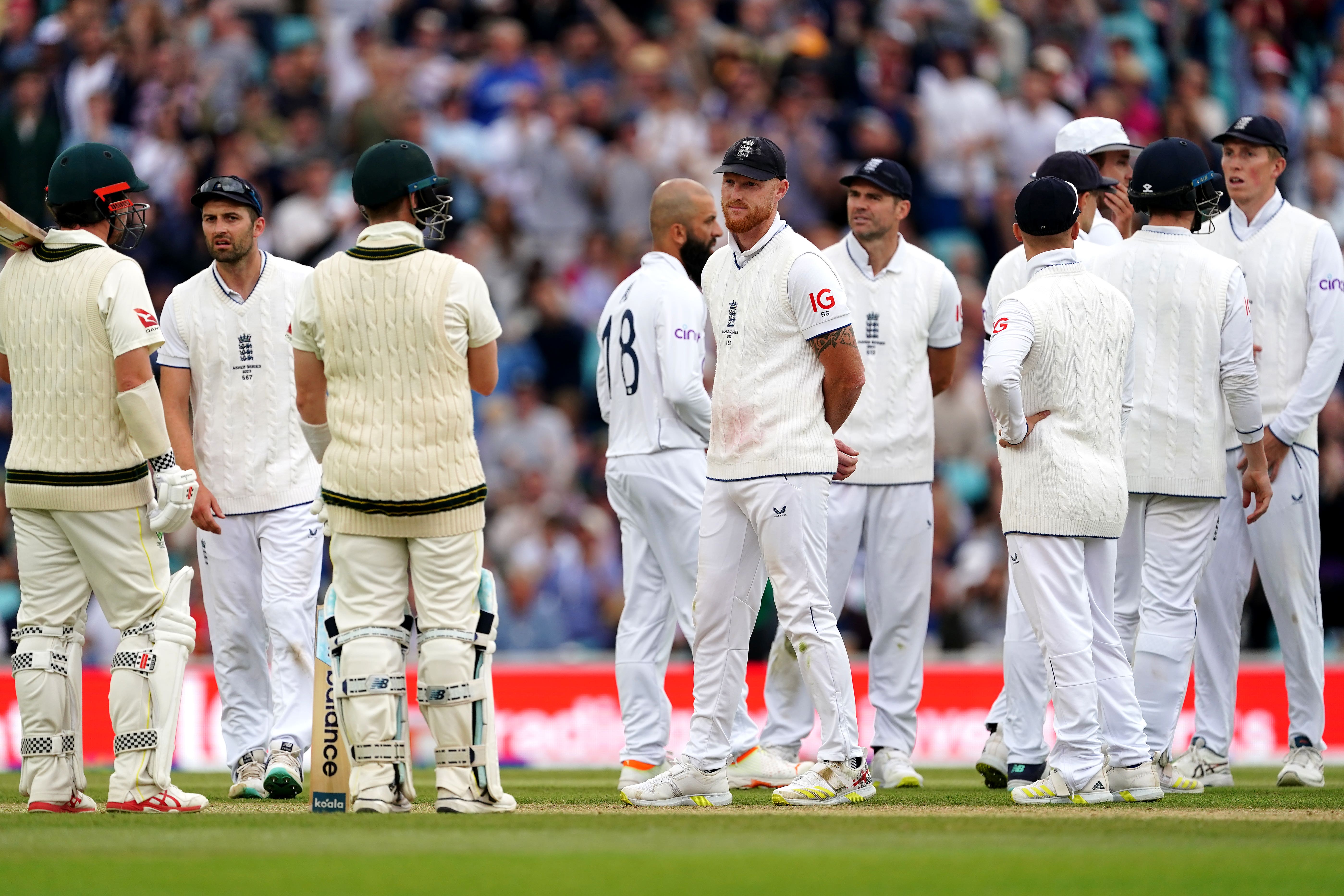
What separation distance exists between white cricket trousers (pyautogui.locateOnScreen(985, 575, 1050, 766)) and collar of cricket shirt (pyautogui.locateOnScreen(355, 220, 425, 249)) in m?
3.35

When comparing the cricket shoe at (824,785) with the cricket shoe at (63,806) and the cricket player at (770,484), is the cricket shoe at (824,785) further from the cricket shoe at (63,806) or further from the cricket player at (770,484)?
the cricket shoe at (63,806)

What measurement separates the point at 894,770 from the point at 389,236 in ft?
13.2

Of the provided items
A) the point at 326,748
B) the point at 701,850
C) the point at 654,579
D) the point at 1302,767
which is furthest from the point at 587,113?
the point at 701,850

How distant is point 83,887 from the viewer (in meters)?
5.33

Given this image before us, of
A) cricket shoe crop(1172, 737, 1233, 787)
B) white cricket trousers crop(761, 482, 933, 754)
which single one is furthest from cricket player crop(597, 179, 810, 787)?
cricket shoe crop(1172, 737, 1233, 787)

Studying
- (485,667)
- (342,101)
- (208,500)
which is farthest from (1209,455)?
(342,101)

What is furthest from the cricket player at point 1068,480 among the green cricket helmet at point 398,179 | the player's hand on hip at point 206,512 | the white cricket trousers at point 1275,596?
the player's hand on hip at point 206,512

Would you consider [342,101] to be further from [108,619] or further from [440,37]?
[108,619]

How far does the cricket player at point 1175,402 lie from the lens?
8562 mm

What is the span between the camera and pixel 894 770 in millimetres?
9359

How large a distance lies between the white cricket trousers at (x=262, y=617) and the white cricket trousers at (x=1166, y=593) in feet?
13.7

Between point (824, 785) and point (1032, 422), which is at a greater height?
point (1032, 422)

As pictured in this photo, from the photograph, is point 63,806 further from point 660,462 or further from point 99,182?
point 660,462

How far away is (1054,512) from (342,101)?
13208 mm
